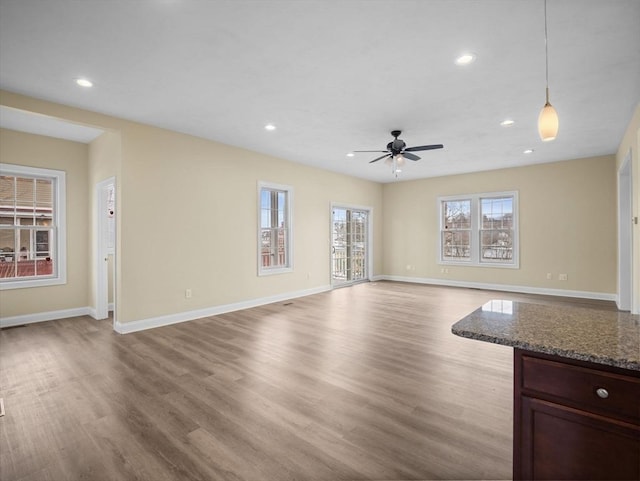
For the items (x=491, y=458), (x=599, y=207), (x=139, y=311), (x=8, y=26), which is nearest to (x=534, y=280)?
(x=599, y=207)

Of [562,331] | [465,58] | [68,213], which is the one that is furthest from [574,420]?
[68,213]

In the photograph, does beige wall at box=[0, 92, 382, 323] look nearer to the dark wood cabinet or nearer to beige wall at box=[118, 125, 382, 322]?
beige wall at box=[118, 125, 382, 322]

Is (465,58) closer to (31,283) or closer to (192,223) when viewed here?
(192,223)

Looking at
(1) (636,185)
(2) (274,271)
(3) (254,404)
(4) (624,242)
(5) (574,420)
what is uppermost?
(1) (636,185)

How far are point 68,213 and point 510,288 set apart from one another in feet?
29.7

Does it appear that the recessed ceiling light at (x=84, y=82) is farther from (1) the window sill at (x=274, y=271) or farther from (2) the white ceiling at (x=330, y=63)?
(1) the window sill at (x=274, y=271)

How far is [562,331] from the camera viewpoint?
1.44 metres

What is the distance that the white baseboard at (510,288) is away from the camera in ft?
21.6

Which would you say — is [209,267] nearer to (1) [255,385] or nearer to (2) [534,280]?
(1) [255,385]

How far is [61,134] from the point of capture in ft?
16.7

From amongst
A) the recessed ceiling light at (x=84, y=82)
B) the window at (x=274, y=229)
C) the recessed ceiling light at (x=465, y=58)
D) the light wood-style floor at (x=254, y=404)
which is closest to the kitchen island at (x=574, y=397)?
the light wood-style floor at (x=254, y=404)

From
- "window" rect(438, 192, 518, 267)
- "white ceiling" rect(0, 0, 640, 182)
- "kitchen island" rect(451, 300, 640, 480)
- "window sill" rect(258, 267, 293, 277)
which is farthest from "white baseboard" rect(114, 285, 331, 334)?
"kitchen island" rect(451, 300, 640, 480)

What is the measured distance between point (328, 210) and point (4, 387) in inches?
241

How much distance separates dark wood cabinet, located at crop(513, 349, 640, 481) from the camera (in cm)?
119
